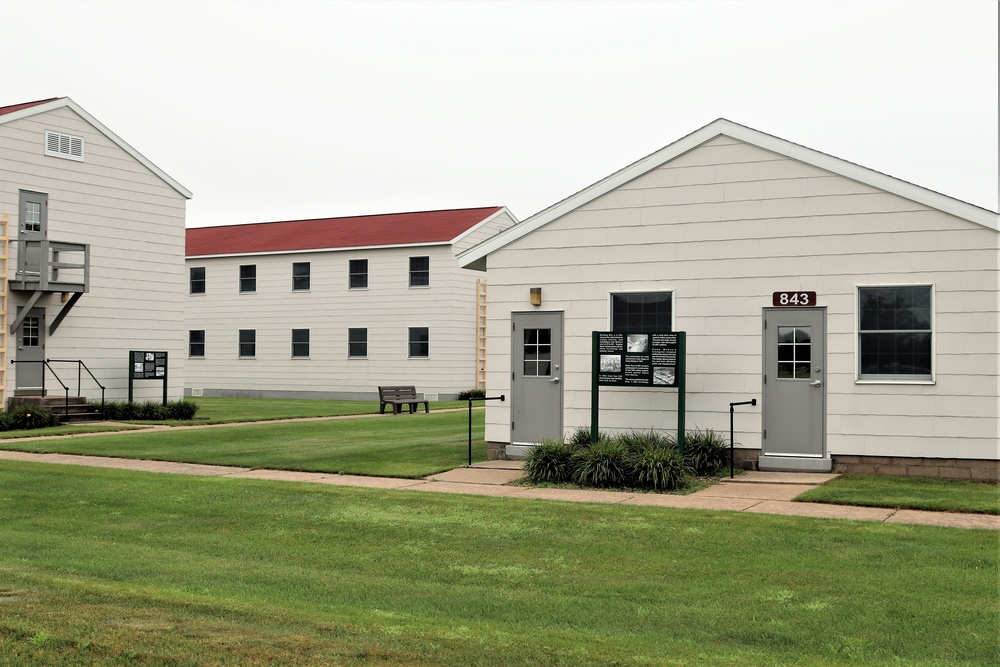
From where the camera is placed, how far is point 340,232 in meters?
40.6

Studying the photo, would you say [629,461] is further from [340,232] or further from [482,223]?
[340,232]

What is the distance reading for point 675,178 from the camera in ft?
50.8

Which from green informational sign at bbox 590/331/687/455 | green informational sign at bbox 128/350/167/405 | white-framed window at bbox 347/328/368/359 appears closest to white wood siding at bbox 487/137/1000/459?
green informational sign at bbox 590/331/687/455

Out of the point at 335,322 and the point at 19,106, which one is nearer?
the point at 19,106

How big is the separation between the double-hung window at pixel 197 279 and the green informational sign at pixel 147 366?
46.5 feet

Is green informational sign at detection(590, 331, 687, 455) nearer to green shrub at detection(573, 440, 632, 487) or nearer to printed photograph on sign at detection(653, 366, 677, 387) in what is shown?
printed photograph on sign at detection(653, 366, 677, 387)

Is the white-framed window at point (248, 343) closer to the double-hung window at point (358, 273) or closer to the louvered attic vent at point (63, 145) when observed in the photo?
the double-hung window at point (358, 273)

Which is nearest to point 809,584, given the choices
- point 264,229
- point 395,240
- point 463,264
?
point 463,264

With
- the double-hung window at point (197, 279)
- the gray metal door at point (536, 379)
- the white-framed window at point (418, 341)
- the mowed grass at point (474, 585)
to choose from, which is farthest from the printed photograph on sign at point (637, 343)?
the double-hung window at point (197, 279)

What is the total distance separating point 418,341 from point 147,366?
1167 cm

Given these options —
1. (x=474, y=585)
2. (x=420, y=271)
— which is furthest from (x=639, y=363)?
(x=420, y=271)

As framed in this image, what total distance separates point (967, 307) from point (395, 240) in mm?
26608

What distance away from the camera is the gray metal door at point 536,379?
16000 mm

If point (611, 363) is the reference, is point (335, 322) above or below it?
above
